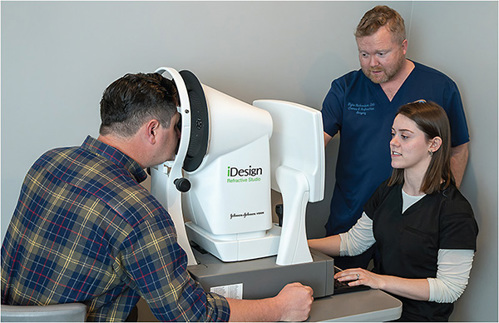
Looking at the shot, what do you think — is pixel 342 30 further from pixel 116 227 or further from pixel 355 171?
pixel 116 227

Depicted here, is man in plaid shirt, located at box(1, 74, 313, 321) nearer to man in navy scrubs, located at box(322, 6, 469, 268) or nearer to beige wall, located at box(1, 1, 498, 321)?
beige wall, located at box(1, 1, 498, 321)

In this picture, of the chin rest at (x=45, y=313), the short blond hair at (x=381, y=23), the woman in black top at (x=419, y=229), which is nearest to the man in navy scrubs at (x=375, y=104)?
the short blond hair at (x=381, y=23)

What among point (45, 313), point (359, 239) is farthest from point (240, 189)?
point (359, 239)

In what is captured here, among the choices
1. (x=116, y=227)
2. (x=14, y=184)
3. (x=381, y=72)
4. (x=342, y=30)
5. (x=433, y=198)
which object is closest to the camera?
(x=116, y=227)

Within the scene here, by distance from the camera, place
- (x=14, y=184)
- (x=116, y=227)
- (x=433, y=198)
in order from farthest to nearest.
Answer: (x=14, y=184), (x=433, y=198), (x=116, y=227)

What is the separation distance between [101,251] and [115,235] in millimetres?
59

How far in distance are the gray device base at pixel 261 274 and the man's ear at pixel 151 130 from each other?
0.37m

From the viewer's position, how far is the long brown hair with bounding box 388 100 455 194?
1.75m

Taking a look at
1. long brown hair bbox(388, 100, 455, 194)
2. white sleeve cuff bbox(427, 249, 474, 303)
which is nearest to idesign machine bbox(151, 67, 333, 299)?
white sleeve cuff bbox(427, 249, 474, 303)

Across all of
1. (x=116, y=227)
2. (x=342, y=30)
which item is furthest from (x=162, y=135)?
(x=342, y=30)

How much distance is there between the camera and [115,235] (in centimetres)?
115

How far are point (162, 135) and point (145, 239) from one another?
0.31m

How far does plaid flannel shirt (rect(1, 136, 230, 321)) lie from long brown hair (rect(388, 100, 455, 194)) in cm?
91

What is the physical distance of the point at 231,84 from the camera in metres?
2.20
